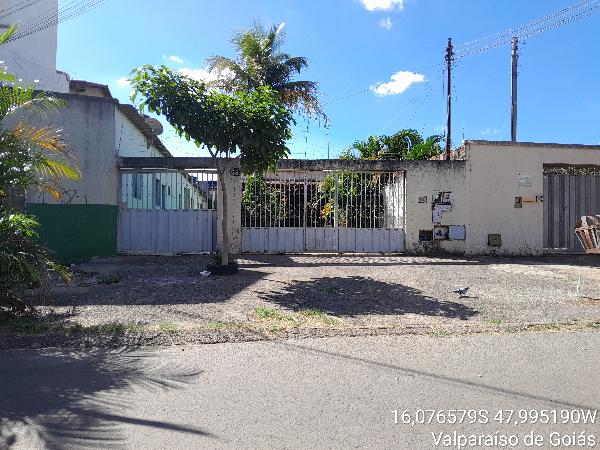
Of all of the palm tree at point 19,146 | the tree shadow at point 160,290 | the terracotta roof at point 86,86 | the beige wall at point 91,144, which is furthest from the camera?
the terracotta roof at point 86,86

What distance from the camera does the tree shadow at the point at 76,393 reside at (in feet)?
9.77

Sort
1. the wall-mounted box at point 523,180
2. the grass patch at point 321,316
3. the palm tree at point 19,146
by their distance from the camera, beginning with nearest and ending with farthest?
the palm tree at point 19,146 → the grass patch at point 321,316 → the wall-mounted box at point 523,180

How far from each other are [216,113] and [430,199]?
23.1 ft

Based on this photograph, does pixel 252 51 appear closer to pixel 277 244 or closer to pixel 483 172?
pixel 277 244

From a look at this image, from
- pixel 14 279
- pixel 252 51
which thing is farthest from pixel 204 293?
pixel 252 51

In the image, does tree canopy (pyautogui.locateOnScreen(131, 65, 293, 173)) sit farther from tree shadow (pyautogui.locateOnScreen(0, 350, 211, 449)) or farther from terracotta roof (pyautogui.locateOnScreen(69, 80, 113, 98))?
terracotta roof (pyautogui.locateOnScreen(69, 80, 113, 98))

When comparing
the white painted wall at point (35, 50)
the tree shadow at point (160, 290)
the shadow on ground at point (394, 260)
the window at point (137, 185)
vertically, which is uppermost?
the white painted wall at point (35, 50)

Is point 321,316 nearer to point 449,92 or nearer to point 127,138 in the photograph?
point 127,138

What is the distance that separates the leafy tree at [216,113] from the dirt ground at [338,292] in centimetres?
249

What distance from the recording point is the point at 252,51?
1681 centimetres

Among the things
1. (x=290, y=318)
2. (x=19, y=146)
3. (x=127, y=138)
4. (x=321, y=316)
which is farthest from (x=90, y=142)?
(x=321, y=316)

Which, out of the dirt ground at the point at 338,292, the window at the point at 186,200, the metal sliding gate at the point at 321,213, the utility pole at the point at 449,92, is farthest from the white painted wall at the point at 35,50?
the utility pole at the point at 449,92

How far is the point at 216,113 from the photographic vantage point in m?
8.42

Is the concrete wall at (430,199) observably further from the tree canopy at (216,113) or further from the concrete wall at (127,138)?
the concrete wall at (127,138)
